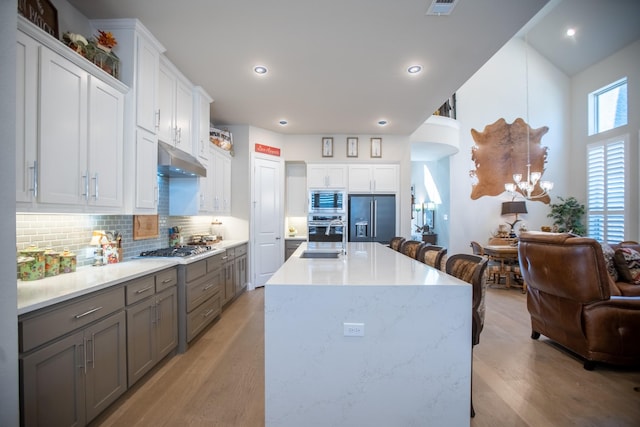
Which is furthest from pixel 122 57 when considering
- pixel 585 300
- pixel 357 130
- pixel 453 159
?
pixel 453 159

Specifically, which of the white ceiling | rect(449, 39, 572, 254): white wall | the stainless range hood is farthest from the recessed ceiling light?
rect(449, 39, 572, 254): white wall

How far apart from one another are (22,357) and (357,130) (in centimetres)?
519

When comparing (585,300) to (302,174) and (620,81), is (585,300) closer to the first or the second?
(302,174)

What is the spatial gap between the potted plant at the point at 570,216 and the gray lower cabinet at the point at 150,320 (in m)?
7.96

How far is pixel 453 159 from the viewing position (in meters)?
7.41

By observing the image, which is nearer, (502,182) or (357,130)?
(357,130)

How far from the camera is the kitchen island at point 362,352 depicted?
164 centimetres

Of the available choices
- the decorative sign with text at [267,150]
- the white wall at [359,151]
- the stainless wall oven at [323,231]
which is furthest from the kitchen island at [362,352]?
the white wall at [359,151]

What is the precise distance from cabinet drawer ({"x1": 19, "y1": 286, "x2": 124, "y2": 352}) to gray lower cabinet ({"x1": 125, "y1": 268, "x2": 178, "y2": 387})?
0.17m

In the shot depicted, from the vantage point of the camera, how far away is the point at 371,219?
Answer: 5703mm

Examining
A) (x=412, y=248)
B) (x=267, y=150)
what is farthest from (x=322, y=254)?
(x=267, y=150)

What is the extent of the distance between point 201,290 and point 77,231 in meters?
1.26

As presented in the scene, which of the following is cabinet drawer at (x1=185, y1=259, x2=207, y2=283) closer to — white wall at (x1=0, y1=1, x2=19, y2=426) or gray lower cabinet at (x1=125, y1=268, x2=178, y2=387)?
gray lower cabinet at (x1=125, y1=268, x2=178, y2=387)

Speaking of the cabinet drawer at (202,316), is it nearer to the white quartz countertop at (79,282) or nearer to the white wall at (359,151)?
the white quartz countertop at (79,282)
